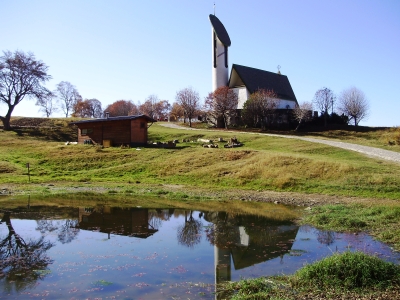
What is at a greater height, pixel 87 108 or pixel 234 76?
pixel 234 76

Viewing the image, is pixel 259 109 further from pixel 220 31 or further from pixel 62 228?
pixel 62 228

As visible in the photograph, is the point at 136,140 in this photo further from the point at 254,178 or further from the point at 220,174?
the point at 254,178

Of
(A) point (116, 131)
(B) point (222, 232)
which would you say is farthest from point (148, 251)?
(A) point (116, 131)

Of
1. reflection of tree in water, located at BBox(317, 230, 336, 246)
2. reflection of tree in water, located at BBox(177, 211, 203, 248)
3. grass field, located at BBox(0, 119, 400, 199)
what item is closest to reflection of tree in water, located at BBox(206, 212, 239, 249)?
reflection of tree in water, located at BBox(177, 211, 203, 248)

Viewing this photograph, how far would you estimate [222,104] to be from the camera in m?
57.1

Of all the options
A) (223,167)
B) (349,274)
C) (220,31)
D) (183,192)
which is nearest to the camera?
(349,274)

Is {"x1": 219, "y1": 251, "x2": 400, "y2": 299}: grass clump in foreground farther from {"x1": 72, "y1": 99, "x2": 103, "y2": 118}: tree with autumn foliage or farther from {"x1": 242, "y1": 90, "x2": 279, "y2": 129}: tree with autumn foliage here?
{"x1": 72, "y1": 99, "x2": 103, "y2": 118}: tree with autumn foliage

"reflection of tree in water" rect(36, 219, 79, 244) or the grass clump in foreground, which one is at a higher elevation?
the grass clump in foreground

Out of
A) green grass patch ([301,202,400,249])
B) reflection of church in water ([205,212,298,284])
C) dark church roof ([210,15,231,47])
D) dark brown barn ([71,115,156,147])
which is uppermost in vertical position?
dark church roof ([210,15,231,47])

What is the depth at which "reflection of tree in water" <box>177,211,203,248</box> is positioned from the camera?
12.0m

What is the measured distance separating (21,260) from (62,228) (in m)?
3.92

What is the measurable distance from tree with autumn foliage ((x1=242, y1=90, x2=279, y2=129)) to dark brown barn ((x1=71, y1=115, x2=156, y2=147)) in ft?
62.5

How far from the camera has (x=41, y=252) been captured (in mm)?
10781

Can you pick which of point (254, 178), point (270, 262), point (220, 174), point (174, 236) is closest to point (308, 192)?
point (254, 178)
